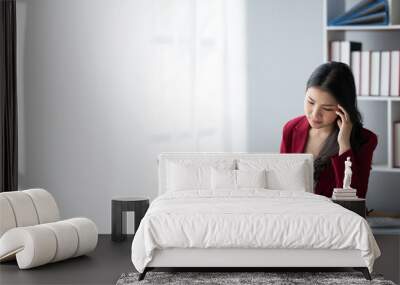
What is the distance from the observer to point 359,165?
254 inches

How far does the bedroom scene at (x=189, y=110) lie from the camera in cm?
615

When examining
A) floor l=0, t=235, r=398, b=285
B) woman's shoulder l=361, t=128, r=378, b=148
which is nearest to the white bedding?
floor l=0, t=235, r=398, b=285

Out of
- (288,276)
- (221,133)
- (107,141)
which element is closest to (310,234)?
(288,276)

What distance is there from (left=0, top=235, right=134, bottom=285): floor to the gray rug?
20 cm

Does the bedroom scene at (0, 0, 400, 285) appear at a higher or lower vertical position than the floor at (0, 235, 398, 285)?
higher

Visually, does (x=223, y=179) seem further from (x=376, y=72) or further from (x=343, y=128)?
(x=376, y=72)

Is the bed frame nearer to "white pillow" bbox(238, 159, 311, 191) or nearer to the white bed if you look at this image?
the white bed

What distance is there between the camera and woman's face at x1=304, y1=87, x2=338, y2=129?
6574 millimetres

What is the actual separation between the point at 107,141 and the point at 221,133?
1.05 metres

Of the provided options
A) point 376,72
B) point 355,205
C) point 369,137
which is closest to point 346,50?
point 376,72

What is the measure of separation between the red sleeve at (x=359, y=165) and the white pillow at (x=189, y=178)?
3.70 ft

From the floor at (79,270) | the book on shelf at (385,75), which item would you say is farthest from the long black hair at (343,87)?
the floor at (79,270)

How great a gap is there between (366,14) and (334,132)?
101 cm

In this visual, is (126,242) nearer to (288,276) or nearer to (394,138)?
(288,276)
